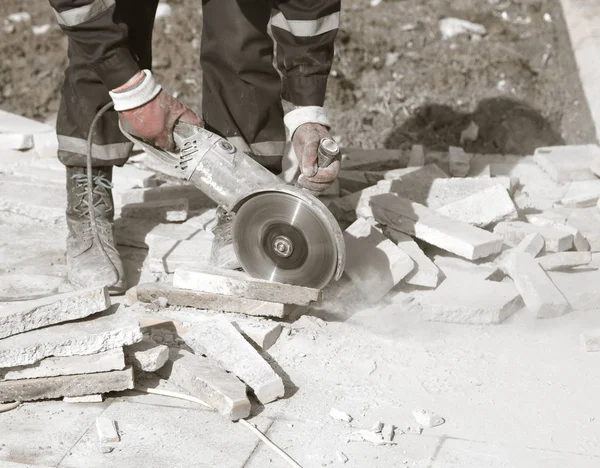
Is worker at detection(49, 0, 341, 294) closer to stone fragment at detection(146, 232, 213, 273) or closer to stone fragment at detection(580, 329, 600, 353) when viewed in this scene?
stone fragment at detection(146, 232, 213, 273)

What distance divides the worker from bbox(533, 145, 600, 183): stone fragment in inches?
81.8

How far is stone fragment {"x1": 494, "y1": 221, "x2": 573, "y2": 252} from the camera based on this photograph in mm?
4879

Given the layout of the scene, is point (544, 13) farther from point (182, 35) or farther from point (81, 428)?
point (81, 428)

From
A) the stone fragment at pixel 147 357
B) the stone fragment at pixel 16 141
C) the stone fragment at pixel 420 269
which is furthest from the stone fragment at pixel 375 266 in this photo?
the stone fragment at pixel 16 141

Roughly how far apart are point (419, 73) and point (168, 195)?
2.89 m

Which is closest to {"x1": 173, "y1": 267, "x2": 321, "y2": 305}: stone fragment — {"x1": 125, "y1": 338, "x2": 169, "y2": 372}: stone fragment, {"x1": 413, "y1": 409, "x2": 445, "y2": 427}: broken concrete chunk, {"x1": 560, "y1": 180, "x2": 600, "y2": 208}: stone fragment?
{"x1": 125, "y1": 338, "x2": 169, "y2": 372}: stone fragment

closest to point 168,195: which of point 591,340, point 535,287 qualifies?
point 535,287

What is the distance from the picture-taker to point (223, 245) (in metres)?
4.55

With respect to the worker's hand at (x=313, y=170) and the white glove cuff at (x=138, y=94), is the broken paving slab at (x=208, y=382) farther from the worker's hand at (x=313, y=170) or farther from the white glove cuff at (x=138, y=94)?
the white glove cuff at (x=138, y=94)

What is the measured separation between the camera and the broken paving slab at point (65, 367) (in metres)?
3.58

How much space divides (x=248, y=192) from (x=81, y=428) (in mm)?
1187

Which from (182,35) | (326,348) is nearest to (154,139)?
(326,348)

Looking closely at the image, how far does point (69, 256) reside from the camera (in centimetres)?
475

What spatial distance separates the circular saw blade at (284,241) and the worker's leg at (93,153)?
0.82m
